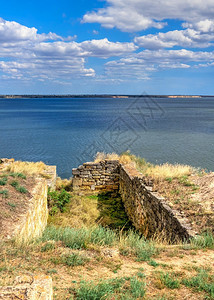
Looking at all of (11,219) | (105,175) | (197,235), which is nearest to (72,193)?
(105,175)

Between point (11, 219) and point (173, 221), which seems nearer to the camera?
point (11, 219)

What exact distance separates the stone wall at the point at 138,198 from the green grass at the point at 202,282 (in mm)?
1637

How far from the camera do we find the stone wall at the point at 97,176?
39.5 ft

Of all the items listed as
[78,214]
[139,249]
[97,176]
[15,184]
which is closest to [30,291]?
[139,249]

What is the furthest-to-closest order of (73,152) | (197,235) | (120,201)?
(73,152) < (120,201) < (197,235)

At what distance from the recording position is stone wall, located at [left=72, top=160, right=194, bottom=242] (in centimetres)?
617

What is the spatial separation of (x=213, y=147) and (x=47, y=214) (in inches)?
864

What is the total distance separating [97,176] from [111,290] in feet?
29.5

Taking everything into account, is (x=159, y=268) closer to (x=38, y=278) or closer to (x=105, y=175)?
(x=38, y=278)

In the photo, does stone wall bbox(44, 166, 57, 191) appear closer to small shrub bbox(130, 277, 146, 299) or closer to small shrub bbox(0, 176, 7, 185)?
small shrub bbox(0, 176, 7, 185)

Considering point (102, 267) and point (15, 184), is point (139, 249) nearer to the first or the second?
point (102, 267)

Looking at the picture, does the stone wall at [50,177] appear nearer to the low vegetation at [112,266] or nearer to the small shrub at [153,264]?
the low vegetation at [112,266]

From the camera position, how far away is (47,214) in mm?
9375

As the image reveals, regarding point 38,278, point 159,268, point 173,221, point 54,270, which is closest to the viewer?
point 38,278
